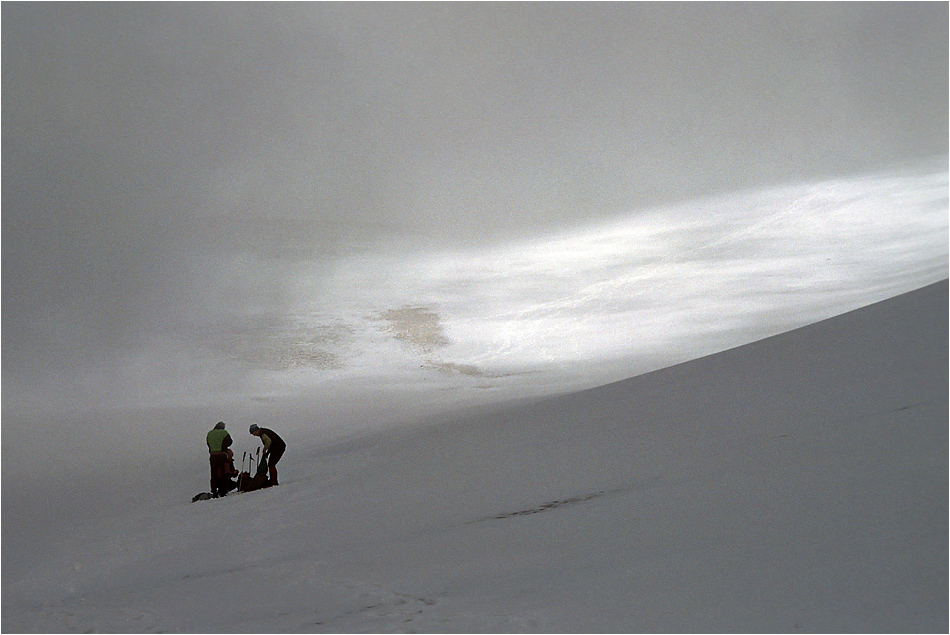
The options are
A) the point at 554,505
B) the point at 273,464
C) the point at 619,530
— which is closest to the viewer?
the point at 619,530

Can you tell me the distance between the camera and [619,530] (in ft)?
15.6

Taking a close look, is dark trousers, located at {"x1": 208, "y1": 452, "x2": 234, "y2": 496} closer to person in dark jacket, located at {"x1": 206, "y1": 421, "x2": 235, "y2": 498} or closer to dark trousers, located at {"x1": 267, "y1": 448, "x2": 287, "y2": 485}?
person in dark jacket, located at {"x1": 206, "y1": 421, "x2": 235, "y2": 498}

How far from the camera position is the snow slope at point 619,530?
3.73m

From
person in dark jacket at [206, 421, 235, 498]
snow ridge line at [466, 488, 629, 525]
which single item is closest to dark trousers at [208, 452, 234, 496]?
person in dark jacket at [206, 421, 235, 498]

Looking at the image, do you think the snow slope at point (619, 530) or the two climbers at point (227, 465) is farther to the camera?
the two climbers at point (227, 465)

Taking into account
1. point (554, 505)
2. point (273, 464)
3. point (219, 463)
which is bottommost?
point (554, 505)

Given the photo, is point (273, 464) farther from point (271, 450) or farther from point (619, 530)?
point (619, 530)

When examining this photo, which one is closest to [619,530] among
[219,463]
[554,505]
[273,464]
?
[554,505]

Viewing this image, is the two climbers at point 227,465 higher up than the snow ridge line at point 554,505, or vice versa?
the two climbers at point 227,465

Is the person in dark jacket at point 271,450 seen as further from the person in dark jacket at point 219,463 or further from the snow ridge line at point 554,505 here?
the snow ridge line at point 554,505

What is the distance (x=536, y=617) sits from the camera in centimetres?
381

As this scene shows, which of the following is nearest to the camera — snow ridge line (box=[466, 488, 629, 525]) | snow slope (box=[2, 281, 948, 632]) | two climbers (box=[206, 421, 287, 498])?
snow slope (box=[2, 281, 948, 632])

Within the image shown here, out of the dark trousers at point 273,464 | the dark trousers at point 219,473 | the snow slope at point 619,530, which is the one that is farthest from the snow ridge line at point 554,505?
the dark trousers at point 219,473

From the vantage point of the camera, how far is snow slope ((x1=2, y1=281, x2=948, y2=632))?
12.2 feet
